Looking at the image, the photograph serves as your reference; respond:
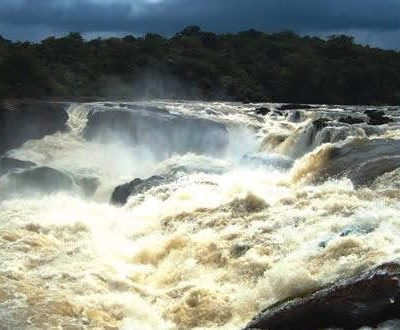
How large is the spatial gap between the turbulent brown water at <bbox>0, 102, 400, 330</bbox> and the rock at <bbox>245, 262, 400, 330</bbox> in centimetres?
103

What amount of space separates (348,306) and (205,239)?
16.7 feet

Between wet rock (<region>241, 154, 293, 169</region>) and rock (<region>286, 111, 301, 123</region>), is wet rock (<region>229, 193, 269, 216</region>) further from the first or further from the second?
rock (<region>286, 111, 301, 123</region>)

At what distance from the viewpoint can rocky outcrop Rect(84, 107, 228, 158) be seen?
23.6 metres

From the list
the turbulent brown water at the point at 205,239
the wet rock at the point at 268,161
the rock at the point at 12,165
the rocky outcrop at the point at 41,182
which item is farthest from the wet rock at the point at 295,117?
the rock at the point at 12,165

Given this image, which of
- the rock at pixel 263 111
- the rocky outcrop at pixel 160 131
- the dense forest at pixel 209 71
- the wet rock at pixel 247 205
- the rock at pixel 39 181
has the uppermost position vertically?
the dense forest at pixel 209 71

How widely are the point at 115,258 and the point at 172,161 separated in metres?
10.5

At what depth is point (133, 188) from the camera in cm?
1689

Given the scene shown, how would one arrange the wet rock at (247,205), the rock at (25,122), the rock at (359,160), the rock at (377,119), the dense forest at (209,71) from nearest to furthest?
the wet rock at (247,205)
the rock at (359,160)
the rock at (377,119)
the rock at (25,122)
the dense forest at (209,71)

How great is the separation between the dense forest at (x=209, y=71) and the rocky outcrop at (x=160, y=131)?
16.8 metres

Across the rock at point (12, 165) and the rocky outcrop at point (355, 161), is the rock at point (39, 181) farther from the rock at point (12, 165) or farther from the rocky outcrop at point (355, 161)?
the rocky outcrop at point (355, 161)

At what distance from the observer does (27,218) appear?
14.4m

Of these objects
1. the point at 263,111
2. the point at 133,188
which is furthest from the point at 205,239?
the point at 263,111

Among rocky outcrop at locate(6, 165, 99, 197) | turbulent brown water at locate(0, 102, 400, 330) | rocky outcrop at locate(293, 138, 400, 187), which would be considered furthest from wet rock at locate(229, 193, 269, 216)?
rocky outcrop at locate(6, 165, 99, 197)

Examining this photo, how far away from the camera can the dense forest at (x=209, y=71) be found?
4681 cm
